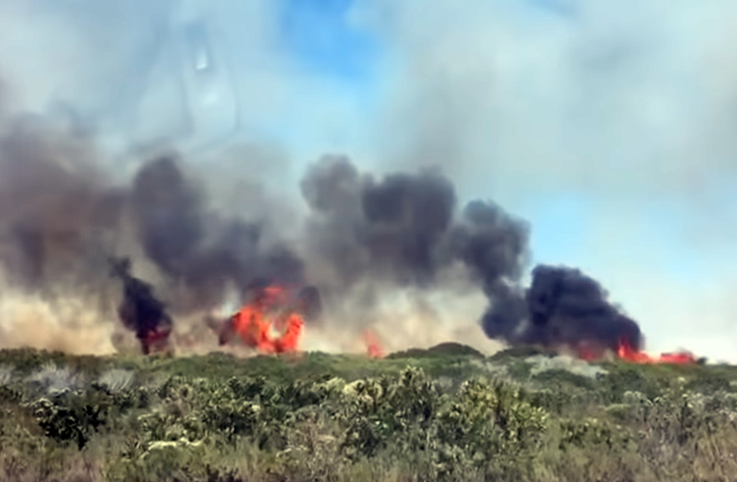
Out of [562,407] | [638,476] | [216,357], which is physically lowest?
[638,476]

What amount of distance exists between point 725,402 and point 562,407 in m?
7.60

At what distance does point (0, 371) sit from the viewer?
4928 centimetres

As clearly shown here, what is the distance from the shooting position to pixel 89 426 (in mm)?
35906

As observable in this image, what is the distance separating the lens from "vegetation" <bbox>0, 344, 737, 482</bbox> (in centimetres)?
2875

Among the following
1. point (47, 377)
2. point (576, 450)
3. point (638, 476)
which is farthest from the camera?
point (47, 377)

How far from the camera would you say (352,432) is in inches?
1260

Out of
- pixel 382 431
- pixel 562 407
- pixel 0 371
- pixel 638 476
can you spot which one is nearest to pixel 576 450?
pixel 638 476

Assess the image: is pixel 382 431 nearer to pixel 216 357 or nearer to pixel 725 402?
pixel 725 402

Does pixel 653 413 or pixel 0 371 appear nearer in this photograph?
pixel 653 413

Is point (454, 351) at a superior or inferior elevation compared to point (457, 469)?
superior

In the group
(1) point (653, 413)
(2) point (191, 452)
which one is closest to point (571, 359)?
(1) point (653, 413)

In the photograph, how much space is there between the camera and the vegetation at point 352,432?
94.3ft

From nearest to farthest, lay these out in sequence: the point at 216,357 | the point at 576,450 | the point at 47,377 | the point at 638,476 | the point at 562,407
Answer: the point at 638,476 < the point at 576,450 < the point at 562,407 < the point at 47,377 < the point at 216,357

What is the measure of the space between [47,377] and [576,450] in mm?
27080
